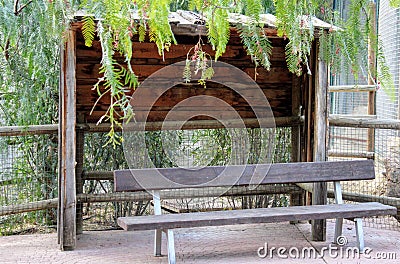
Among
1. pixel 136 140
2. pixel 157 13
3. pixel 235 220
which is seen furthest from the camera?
pixel 136 140

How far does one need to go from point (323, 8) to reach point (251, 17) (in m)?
0.62

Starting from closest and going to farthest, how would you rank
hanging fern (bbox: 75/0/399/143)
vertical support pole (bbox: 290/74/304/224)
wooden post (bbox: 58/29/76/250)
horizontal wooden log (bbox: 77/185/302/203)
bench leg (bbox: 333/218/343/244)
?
hanging fern (bbox: 75/0/399/143) → wooden post (bbox: 58/29/76/250) → bench leg (bbox: 333/218/343/244) → horizontal wooden log (bbox: 77/185/302/203) → vertical support pole (bbox: 290/74/304/224)

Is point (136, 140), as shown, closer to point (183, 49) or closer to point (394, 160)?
point (183, 49)

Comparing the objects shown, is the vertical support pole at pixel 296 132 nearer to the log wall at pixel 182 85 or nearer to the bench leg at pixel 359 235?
the log wall at pixel 182 85

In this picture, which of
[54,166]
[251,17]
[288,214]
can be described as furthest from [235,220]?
[251,17]

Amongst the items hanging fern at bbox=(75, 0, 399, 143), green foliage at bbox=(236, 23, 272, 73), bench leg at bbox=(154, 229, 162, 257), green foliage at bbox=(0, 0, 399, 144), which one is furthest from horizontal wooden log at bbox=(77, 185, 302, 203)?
green foliage at bbox=(236, 23, 272, 73)

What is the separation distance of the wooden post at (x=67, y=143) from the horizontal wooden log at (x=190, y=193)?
1.58ft

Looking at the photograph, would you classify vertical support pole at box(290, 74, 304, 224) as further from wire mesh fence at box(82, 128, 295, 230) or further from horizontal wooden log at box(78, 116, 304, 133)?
wire mesh fence at box(82, 128, 295, 230)

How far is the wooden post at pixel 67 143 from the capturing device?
443 cm

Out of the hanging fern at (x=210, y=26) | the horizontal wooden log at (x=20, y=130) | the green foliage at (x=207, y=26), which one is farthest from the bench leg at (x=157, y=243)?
the hanging fern at (x=210, y=26)

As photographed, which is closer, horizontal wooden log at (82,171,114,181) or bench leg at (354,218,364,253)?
bench leg at (354,218,364,253)

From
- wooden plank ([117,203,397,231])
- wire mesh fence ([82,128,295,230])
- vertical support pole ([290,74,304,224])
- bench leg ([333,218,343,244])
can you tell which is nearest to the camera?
wooden plank ([117,203,397,231])

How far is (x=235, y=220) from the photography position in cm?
404

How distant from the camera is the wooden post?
174 inches
